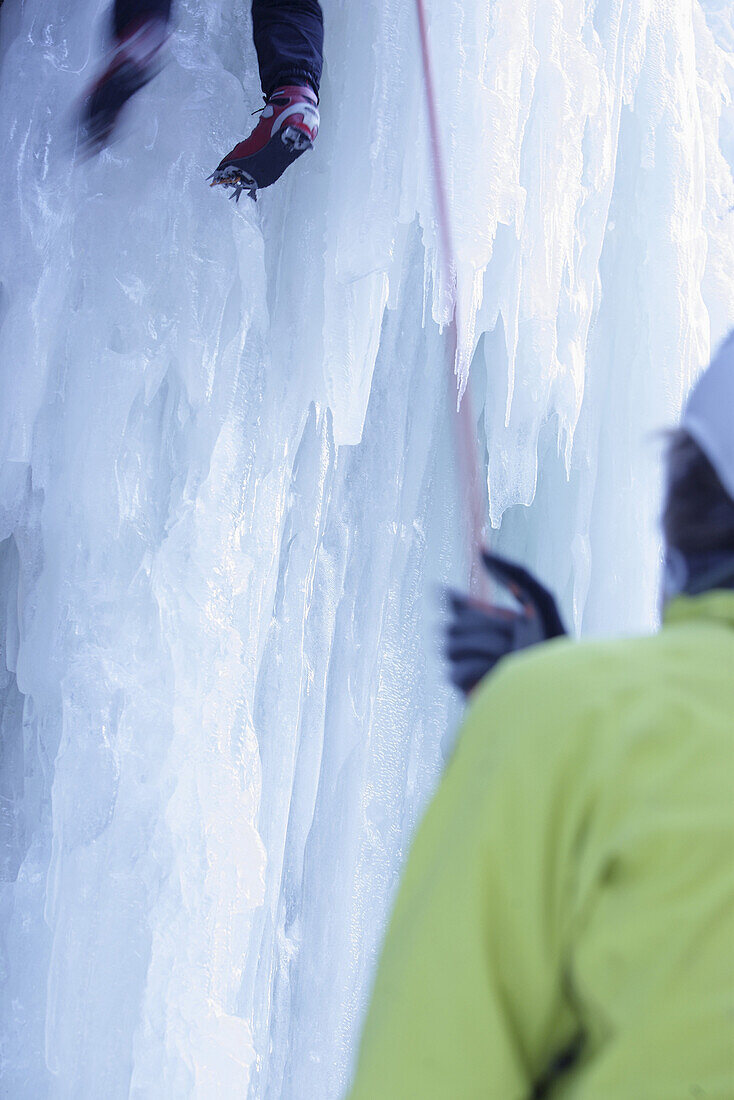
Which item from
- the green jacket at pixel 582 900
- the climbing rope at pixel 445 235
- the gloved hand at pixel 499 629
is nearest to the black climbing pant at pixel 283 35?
the climbing rope at pixel 445 235

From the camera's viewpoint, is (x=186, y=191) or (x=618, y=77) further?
(x=618, y=77)

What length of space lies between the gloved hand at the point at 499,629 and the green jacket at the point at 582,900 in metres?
0.16

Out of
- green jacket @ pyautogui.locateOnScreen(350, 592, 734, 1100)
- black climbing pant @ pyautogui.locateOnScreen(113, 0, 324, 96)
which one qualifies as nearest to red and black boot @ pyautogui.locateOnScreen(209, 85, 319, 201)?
black climbing pant @ pyautogui.locateOnScreen(113, 0, 324, 96)

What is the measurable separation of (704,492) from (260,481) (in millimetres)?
1339

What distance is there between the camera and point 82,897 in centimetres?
158

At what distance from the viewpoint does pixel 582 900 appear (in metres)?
0.44

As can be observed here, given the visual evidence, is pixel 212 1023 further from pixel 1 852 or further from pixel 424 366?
pixel 424 366

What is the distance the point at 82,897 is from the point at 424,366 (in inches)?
46.7

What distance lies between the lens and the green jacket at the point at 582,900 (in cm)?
42

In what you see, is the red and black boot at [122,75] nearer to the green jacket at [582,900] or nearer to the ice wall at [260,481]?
the ice wall at [260,481]

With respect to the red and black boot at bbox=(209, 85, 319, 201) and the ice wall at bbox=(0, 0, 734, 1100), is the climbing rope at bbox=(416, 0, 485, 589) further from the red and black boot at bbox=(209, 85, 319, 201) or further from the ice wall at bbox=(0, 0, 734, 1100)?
the red and black boot at bbox=(209, 85, 319, 201)

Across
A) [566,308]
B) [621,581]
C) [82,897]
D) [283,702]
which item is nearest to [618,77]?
[566,308]

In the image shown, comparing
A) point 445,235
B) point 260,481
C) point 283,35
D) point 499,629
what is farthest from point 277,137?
point 499,629

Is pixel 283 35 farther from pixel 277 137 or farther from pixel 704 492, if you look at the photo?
pixel 704 492
